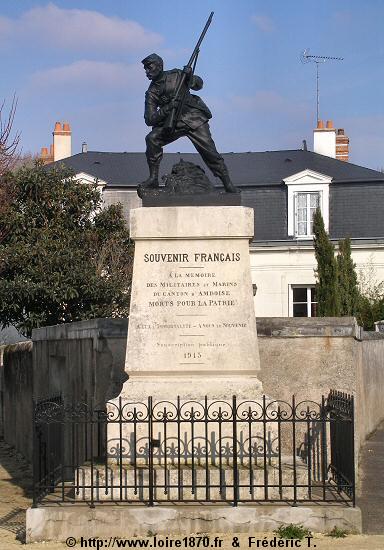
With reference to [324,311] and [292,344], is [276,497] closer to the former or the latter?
[292,344]

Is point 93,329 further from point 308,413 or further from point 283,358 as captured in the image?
point 308,413

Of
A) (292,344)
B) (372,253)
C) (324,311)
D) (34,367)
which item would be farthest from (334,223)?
(292,344)

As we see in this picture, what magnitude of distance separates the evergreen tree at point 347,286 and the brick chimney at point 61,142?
14.9 m

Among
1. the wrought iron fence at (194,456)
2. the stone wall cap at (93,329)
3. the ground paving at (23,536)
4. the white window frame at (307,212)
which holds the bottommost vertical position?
the ground paving at (23,536)

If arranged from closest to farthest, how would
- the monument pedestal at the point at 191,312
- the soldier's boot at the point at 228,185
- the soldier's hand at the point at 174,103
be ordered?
1. the monument pedestal at the point at 191,312
2. the soldier's boot at the point at 228,185
3. the soldier's hand at the point at 174,103

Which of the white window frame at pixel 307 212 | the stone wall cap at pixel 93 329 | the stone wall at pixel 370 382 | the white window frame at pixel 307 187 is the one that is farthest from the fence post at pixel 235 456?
the white window frame at pixel 307 212

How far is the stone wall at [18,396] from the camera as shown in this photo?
64.3 feet

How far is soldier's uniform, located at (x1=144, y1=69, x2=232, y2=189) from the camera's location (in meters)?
12.1

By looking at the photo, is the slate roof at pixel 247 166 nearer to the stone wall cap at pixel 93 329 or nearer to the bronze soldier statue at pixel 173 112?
the stone wall cap at pixel 93 329

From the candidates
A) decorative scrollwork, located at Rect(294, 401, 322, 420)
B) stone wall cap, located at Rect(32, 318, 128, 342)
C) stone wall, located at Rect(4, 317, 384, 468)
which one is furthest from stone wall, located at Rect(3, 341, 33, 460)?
decorative scrollwork, located at Rect(294, 401, 322, 420)

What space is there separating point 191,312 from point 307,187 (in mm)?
29850

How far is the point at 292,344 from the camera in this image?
13.9 metres

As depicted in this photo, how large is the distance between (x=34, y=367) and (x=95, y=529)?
9763 mm

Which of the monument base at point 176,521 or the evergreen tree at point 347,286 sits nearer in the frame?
the monument base at point 176,521
